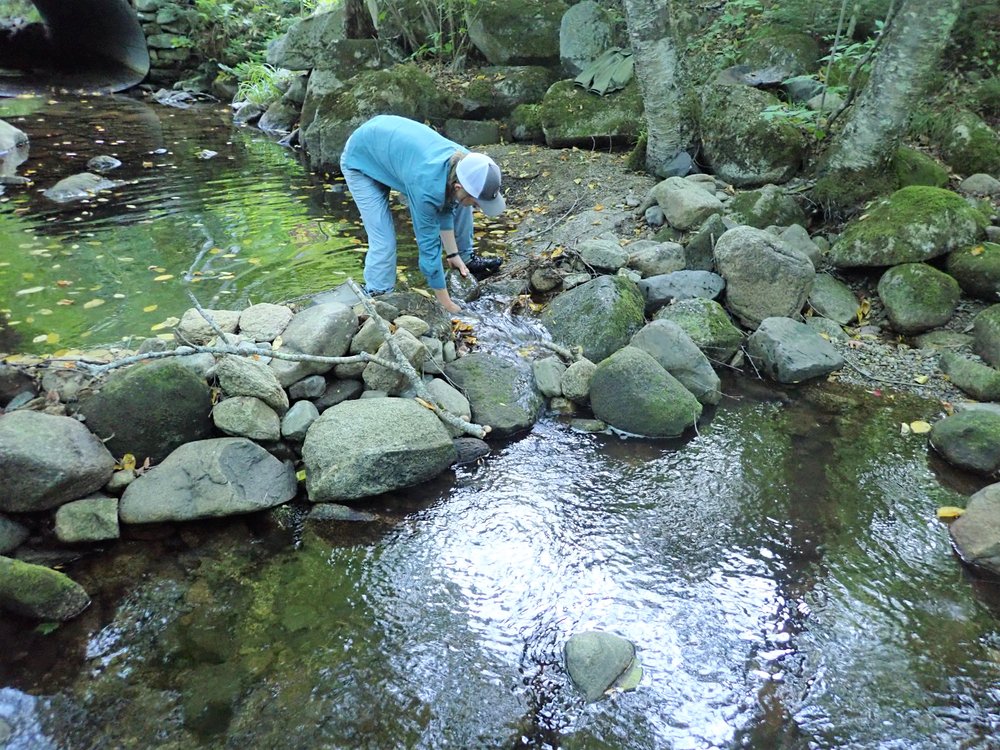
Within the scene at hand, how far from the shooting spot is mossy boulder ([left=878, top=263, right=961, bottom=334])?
223 inches

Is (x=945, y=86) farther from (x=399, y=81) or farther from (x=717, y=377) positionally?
(x=399, y=81)

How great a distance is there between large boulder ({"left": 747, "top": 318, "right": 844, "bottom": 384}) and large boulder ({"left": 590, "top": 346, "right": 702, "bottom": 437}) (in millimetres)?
917

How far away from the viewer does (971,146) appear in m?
6.92

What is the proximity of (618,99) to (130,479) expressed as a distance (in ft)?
26.8

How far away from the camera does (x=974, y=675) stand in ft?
10.2

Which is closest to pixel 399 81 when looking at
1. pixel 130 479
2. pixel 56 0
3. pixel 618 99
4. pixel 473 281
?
pixel 618 99

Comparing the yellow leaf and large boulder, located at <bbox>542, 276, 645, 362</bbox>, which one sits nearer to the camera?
the yellow leaf

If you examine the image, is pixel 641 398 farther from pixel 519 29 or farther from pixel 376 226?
pixel 519 29

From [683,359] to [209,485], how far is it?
11.3 ft

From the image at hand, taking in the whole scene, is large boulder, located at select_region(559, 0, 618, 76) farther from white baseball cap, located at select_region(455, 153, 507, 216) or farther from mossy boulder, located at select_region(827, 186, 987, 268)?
white baseball cap, located at select_region(455, 153, 507, 216)

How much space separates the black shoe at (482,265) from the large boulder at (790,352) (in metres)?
2.54

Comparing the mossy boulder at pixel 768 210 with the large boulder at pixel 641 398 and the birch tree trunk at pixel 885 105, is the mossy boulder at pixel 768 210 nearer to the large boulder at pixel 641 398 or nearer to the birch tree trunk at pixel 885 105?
the birch tree trunk at pixel 885 105

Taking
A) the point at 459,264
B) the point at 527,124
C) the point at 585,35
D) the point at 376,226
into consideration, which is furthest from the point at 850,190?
the point at 585,35

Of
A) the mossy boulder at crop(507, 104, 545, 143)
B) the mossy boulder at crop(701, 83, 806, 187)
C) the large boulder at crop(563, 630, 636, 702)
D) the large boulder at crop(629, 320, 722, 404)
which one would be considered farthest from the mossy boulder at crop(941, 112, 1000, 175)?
the large boulder at crop(563, 630, 636, 702)
